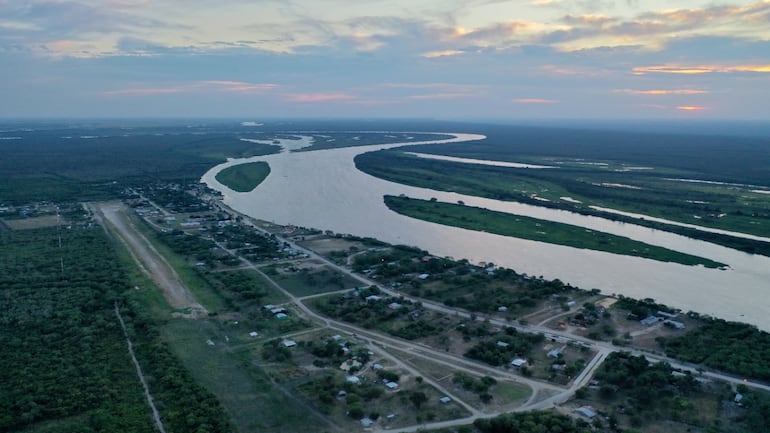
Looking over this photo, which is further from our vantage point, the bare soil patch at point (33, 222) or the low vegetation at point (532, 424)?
the bare soil patch at point (33, 222)

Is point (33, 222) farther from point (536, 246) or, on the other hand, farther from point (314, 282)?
point (536, 246)

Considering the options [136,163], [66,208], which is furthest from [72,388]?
[136,163]

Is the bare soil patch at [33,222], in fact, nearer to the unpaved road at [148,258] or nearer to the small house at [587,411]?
the unpaved road at [148,258]

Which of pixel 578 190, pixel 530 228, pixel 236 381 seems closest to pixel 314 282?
pixel 236 381

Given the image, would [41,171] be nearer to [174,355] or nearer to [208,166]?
[208,166]

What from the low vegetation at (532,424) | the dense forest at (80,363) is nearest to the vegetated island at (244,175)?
the dense forest at (80,363)

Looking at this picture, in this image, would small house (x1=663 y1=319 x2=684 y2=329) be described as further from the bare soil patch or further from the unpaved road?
the bare soil patch

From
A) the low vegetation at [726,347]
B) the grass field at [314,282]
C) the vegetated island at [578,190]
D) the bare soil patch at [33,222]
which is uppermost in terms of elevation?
the vegetated island at [578,190]

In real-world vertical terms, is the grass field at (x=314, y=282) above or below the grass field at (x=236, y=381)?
above
